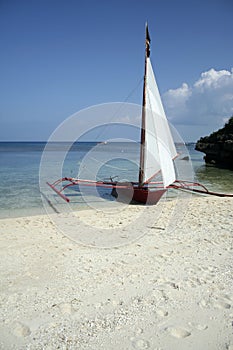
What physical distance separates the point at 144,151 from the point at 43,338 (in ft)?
29.8

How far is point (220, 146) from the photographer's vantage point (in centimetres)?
3250

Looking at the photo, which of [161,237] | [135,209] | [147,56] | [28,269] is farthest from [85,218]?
[147,56]

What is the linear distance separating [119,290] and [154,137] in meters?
7.48

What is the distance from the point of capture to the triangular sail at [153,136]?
1026 centimetres

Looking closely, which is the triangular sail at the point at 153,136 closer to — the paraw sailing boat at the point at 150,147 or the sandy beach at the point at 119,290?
the paraw sailing boat at the point at 150,147

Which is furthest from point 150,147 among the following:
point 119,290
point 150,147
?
point 119,290

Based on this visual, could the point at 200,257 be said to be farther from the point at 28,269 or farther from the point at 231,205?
the point at 231,205

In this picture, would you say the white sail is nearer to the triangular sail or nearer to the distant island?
the triangular sail

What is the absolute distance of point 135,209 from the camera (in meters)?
9.90

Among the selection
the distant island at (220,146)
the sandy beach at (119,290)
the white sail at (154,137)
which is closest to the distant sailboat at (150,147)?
the white sail at (154,137)

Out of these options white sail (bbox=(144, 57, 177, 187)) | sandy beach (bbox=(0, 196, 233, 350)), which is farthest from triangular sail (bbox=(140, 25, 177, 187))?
sandy beach (bbox=(0, 196, 233, 350))

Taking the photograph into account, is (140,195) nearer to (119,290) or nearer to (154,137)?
→ (154,137)

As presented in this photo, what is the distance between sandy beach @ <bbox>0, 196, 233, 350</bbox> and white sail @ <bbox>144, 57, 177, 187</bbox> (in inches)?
155

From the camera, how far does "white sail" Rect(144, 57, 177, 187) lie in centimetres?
1021
